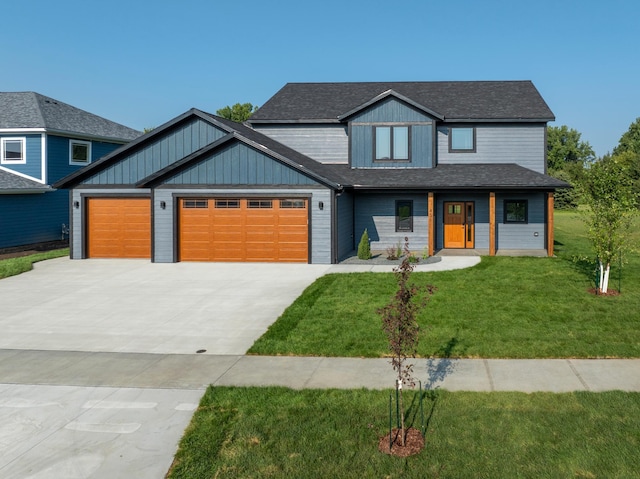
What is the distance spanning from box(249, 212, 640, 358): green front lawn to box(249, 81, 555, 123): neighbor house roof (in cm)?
1001

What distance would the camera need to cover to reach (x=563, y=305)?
13.1 meters

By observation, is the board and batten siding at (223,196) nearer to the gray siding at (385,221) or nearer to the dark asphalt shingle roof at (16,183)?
the gray siding at (385,221)

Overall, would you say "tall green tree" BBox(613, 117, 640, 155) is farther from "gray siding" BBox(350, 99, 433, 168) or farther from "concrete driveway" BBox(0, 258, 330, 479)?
"concrete driveway" BBox(0, 258, 330, 479)

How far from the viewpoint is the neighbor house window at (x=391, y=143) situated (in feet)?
84.3

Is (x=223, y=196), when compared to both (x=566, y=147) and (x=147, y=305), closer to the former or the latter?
(x=147, y=305)

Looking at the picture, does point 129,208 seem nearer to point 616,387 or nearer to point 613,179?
point 613,179

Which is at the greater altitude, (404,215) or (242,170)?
(242,170)

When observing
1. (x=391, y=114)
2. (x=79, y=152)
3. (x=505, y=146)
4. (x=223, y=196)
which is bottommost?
(x=223, y=196)

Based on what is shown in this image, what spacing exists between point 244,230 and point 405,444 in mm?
16577

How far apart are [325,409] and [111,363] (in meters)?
4.18

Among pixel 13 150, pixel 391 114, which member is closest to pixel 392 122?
pixel 391 114

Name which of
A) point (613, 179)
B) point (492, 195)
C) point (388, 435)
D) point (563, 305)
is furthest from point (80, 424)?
point (492, 195)

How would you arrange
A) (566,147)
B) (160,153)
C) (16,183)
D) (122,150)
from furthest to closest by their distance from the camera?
(566,147), (16,183), (160,153), (122,150)

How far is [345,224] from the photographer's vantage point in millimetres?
23750
